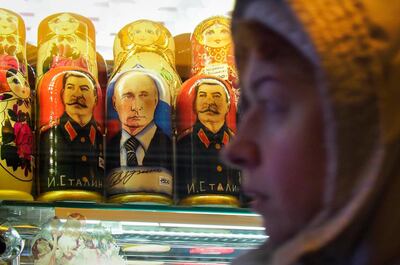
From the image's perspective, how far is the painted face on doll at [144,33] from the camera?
1.13 metres

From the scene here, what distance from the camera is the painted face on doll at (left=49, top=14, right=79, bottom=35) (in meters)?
1.11

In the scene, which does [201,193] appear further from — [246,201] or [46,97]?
[46,97]

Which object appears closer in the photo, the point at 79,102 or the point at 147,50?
the point at 79,102

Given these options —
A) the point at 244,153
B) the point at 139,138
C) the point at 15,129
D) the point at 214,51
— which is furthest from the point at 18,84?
the point at 244,153

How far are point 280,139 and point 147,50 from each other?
2.61ft

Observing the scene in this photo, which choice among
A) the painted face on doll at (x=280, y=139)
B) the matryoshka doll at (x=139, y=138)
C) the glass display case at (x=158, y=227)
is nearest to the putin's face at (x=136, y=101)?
the matryoshka doll at (x=139, y=138)

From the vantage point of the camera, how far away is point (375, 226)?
34cm

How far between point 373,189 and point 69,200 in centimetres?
68

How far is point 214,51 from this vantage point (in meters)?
1.12

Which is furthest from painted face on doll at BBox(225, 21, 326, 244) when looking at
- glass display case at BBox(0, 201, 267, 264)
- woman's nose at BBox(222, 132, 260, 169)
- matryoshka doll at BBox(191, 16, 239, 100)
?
matryoshka doll at BBox(191, 16, 239, 100)

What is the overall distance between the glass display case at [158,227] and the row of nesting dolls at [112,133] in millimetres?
16

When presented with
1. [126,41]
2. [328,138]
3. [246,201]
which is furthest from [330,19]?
[126,41]

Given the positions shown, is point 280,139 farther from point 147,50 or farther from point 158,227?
point 147,50
